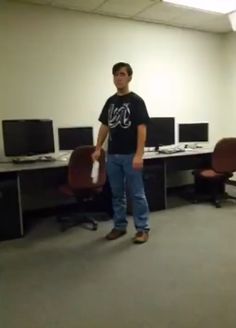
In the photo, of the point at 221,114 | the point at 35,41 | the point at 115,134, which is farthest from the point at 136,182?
the point at 221,114

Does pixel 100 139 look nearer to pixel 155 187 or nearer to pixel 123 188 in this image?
pixel 123 188

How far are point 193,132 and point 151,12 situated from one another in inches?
69.0

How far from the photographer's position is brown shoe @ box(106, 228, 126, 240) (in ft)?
10.5

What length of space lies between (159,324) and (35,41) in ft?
11.1

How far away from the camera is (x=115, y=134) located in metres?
3.03

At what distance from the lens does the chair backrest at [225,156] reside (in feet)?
13.5

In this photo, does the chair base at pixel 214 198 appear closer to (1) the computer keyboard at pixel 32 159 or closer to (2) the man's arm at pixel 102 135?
(2) the man's arm at pixel 102 135

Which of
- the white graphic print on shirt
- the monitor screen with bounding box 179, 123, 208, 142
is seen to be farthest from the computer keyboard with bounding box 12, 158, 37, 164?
the monitor screen with bounding box 179, 123, 208, 142

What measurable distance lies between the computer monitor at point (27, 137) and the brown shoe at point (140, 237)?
1.50m

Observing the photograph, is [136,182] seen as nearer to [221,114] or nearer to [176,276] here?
[176,276]

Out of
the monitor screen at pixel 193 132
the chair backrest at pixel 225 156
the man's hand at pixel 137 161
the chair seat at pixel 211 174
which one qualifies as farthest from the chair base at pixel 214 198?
the man's hand at pixel 137 161

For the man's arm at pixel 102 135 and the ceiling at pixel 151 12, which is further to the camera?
the ceiling at pixel 151 12

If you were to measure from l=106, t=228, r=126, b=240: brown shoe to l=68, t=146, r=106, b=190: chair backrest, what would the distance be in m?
0.50

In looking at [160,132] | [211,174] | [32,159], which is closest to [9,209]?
[32,159]
